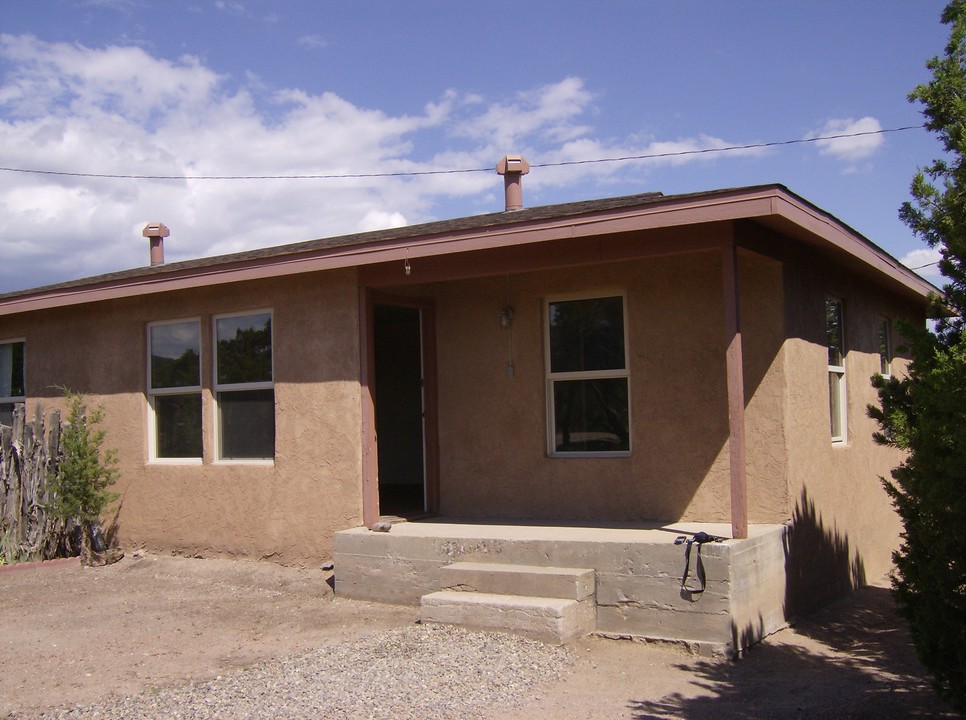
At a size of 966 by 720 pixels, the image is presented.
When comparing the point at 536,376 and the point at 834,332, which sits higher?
the point at 834,332

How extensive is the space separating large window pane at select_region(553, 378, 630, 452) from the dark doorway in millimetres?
4283

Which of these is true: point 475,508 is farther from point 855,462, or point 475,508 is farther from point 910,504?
point 910,504

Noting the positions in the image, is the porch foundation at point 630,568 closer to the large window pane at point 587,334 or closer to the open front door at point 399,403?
the large window pane at point 587,334

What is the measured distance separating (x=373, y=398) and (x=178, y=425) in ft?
8.96

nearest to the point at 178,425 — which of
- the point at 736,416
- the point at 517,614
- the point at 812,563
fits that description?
the point at 517,614

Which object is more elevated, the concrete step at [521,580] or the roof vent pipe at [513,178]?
the roof vent pipe at [513,178]

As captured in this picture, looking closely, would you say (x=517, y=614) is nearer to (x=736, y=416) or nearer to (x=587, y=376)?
(x=736, y=416)

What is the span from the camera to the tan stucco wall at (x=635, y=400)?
26.2 feet

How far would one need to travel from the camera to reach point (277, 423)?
9.50 m

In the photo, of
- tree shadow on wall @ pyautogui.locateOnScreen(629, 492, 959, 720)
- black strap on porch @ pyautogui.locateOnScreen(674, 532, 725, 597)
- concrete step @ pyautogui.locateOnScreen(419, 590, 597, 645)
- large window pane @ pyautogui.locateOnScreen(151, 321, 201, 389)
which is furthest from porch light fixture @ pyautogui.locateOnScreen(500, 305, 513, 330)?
Result: large window pane @ pyautogui.locateOnScreen(151, 321, 201, 389)

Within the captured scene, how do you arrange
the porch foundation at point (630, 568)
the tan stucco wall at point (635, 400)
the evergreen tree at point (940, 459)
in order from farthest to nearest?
the tan stucco wall at point (635, 400) < the porch foundation at point (630, 568) < the evergreen tree at point (940, 459)

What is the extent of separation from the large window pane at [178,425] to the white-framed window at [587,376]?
13.1ft

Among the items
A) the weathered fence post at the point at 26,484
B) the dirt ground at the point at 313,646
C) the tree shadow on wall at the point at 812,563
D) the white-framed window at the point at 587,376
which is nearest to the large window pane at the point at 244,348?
the dirt ground at the point at 313,646

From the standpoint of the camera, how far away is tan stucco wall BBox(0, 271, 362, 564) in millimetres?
9117
